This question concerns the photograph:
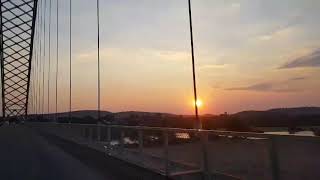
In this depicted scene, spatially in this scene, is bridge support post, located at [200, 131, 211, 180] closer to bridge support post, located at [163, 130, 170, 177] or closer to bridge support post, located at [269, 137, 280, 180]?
bridge support post, located at [163, 130, 170, 177]

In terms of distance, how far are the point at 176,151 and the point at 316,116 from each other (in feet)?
10.0

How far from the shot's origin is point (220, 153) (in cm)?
1009

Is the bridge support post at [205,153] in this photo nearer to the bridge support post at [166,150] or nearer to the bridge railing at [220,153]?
the bridge railing at [220,153]

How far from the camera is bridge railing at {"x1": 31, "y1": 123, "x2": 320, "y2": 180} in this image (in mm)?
7109

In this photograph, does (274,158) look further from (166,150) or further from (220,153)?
(166,150)

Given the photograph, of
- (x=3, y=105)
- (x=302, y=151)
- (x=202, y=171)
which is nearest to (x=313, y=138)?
(x=302, y=151)

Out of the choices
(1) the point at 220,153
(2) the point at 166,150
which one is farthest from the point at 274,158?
(2) the point at 166,150

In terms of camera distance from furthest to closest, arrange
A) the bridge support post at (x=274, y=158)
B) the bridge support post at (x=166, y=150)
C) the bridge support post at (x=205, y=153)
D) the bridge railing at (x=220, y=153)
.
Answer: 1. the bridge support post at (x=166, y=150)
2. the bridge support post at (x=205, y=153)
3. the bridge support post at (x=274, y=158)
4. the bridge railing at (x=220, y=153)

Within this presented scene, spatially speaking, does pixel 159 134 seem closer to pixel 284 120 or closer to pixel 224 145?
pixel 284 120

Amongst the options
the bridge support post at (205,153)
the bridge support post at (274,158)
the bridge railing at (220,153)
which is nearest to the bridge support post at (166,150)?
the bridge railing at (220,153)

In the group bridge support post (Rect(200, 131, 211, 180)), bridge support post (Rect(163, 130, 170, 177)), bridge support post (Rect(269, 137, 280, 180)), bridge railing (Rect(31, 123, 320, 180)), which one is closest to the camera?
bridge railing (Rect(31, 123, 320, 180))

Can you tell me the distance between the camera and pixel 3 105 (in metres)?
119

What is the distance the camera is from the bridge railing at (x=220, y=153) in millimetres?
7109

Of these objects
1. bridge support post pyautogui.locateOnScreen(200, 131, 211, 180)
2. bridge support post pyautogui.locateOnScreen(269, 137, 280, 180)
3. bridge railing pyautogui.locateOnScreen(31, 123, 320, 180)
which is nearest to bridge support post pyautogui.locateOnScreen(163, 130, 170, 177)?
bridge railing pyautogui.locateOnScreen(31, 123, 320, 180)
